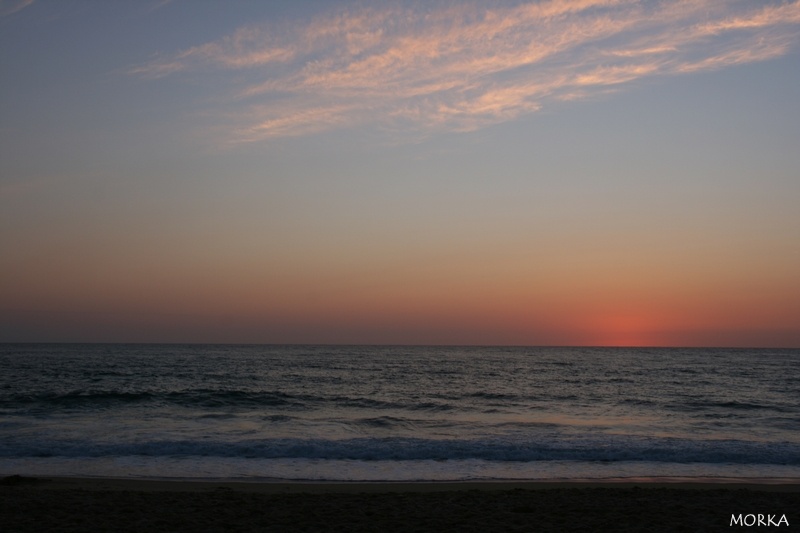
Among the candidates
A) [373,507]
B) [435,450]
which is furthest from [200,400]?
[373,507]

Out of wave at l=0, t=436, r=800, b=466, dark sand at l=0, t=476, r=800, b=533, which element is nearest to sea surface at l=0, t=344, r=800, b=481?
wave at l=0, t=436, r=800, b=466

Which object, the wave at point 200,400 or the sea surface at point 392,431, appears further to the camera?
the wave at point 200,400

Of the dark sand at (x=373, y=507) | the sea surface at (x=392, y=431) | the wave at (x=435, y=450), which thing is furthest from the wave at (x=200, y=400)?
the dark sand at (x=373, y=507)

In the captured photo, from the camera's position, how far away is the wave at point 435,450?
677 inches

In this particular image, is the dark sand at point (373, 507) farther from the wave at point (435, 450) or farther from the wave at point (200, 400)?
the wave at point (200, 400)

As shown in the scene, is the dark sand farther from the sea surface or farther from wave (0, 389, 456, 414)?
wave (0, 389, 456, 414)

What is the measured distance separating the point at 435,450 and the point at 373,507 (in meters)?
7.47

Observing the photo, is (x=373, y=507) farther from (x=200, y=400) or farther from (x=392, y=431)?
(x=200, y=400)

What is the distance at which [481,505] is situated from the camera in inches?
435

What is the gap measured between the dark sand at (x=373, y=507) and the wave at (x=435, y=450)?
381 centimetres

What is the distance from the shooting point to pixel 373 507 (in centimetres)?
1090

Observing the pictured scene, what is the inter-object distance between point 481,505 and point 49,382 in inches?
1475

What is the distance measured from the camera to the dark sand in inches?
380

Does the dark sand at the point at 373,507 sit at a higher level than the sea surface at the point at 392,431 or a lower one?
higher
